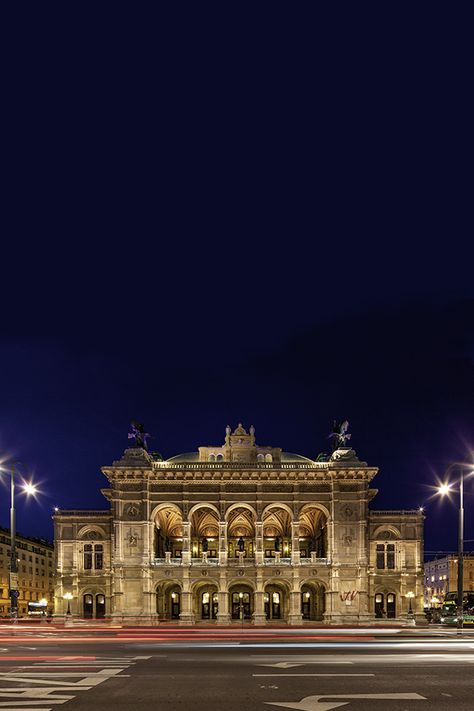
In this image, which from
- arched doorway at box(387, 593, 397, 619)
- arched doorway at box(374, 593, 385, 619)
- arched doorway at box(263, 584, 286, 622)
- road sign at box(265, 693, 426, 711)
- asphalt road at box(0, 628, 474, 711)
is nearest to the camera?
road sign at box(265, 693, 426, 711)

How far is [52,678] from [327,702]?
874 cm

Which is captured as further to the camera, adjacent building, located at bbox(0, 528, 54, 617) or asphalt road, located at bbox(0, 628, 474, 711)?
adjacent building, located at bbox(0, 528, 54, 617)

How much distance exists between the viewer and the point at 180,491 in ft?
299

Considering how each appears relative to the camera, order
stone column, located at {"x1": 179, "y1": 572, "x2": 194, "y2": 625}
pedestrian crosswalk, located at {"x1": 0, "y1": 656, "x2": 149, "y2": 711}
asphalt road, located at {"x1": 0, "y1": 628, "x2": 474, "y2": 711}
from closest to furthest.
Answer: asphalt road, located at {"x1": 0, "y1": 628, "x2": 474, "y2": 711} < pedestrian crosswalk, located at {"x1": 0, "y1": 656, "x2": 149, "y2": 711} < stone column, located at {"x1": 179, "y1": 572, "x2": 194, "y2": 625}

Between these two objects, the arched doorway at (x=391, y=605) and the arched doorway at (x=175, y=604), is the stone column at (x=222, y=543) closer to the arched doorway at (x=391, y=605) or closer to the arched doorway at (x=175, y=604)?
the arched doorway at (x=175, y=604)

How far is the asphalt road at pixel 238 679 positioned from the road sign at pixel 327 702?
0.9 inches

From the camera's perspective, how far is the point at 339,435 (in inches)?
3799

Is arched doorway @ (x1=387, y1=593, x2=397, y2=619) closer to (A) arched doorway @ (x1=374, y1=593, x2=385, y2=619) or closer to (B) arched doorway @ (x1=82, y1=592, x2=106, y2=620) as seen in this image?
(A) arched doorway @ (x1=374, y1=593, x2=385, y2=619)

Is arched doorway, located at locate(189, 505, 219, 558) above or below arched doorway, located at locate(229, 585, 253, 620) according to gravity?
above

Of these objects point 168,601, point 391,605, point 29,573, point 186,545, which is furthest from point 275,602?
point 29,573

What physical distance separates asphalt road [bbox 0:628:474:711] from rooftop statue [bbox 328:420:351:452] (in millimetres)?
60148

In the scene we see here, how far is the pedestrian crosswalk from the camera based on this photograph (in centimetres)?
1820

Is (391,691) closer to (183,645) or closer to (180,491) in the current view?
(183,645)

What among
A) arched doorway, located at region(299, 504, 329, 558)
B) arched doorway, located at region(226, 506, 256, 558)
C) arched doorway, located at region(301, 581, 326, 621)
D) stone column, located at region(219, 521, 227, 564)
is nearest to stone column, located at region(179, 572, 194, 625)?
stone column, located at region(219, 521, 227, 564)
